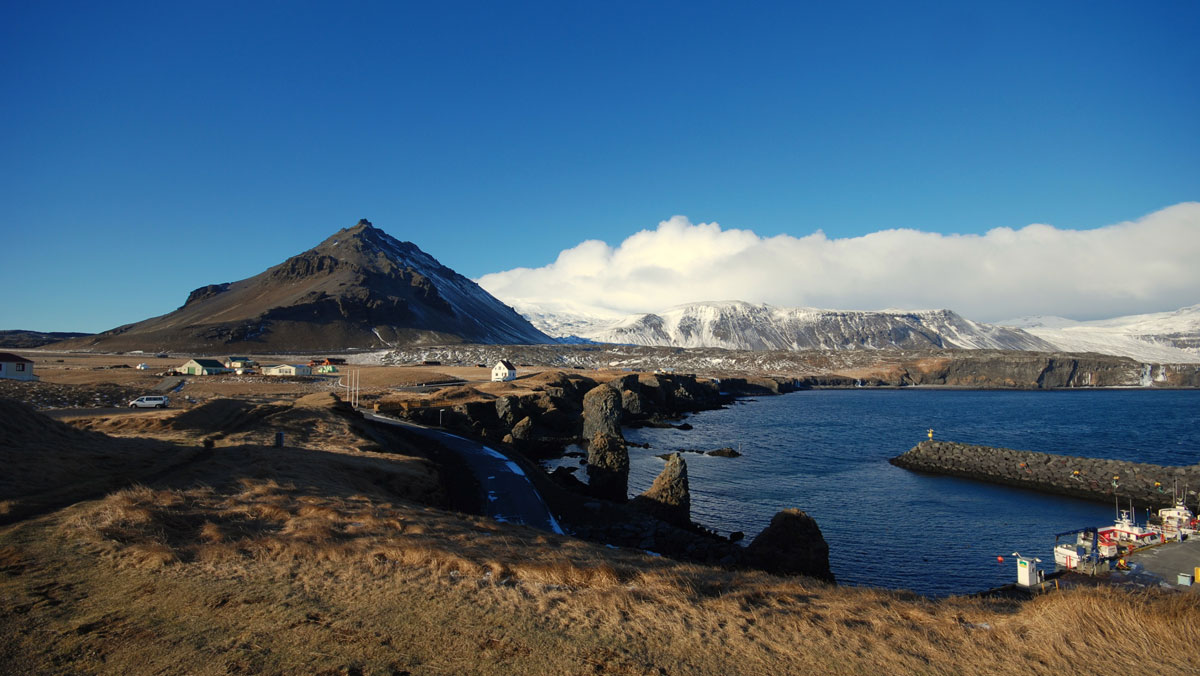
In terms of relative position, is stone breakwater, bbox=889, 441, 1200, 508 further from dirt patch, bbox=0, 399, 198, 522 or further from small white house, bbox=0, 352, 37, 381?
small white house, bbox=0, 352, 37, 381

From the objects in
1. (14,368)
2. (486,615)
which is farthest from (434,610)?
(14,368)

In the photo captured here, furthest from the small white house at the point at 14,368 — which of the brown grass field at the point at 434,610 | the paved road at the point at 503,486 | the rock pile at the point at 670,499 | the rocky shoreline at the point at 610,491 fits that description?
the rock pile at the point at 670,499

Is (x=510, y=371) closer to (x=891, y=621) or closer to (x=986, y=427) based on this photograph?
(x=986, y=427)

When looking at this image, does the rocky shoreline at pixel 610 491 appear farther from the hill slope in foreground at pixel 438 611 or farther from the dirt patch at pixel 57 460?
the dirt patch at pixel 57 460

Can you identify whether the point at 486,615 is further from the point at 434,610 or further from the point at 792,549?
the point at 792,549

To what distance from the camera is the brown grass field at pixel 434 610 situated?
7914 mm

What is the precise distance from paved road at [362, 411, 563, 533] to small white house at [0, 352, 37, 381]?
4576 cm

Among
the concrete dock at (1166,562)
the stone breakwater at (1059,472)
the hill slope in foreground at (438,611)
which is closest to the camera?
the hill slope in foreground at (438,611)

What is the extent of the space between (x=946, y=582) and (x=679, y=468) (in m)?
12.9

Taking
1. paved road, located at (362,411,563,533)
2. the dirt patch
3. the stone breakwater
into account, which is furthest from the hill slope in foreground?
the stone breakwater

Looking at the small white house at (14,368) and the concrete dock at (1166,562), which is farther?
the small white house at (14,368)

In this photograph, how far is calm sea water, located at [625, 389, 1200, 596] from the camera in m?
27.7

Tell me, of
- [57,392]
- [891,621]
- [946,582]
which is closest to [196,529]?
[891,621]

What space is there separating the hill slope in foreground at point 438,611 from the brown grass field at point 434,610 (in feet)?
0.13
